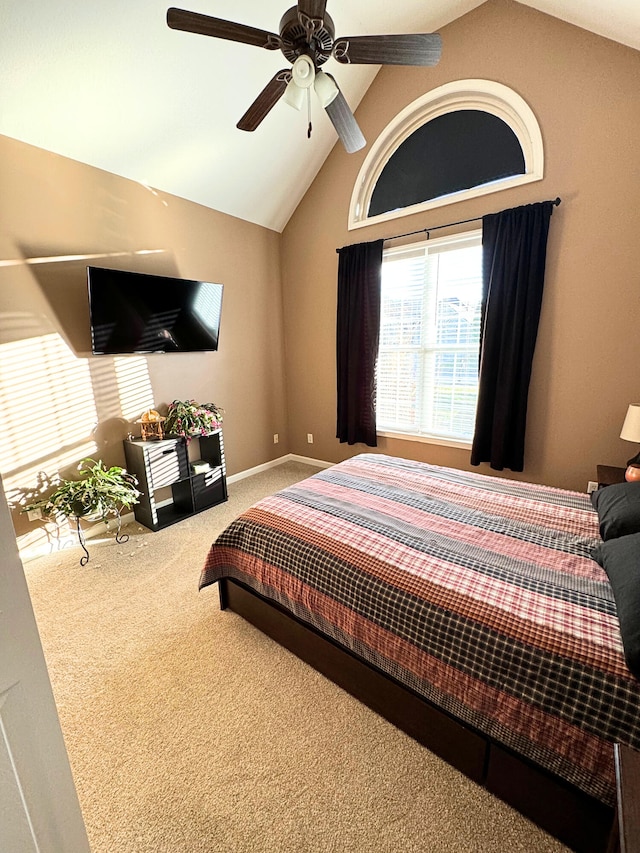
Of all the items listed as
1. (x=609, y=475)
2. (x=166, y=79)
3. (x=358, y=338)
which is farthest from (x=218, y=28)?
(x=609, y=475)

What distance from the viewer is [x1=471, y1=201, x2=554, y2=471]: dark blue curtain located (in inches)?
101

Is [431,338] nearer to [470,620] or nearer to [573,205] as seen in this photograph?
[573,205]

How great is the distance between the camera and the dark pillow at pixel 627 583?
0.92 meters

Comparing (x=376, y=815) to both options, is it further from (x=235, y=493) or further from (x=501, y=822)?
(x=235, y=493)

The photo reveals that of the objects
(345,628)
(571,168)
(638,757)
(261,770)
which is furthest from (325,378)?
(638,757)

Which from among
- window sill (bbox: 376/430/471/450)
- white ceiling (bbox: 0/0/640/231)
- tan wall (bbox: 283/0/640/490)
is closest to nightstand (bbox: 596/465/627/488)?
tan wall (bbox: 283/0/640/490)

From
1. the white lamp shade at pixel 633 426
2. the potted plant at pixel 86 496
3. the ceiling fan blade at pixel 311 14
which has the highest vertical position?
the ceiling fan blade at pixel 311 14

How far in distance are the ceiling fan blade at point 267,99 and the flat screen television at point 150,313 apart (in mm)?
1323

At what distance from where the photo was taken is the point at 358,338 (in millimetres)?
3549

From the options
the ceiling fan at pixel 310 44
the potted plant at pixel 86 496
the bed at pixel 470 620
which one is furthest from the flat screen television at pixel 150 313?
the bed at pixel 470 620

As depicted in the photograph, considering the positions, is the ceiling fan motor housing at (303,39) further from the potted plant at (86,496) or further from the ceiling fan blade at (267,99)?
the potted plant at (86,496)

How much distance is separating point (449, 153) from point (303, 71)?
6.27 ft

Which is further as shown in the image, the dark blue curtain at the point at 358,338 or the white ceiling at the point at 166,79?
the dark blue curtain at the point at 358,338

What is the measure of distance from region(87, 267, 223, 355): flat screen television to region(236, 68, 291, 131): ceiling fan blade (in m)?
1.32
